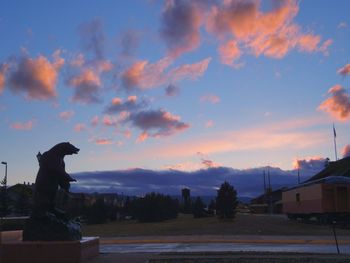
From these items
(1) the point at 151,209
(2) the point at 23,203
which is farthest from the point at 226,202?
(2) the point at 23,203

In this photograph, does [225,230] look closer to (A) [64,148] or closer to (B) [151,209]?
(A) [64,148]

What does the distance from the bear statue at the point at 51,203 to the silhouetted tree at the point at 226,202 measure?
119ft

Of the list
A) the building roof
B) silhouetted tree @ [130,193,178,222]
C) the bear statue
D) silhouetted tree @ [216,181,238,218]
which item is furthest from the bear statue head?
the building roof

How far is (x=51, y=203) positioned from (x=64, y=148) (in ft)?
5.03

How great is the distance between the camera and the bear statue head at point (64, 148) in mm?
15945

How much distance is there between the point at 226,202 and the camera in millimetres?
51719

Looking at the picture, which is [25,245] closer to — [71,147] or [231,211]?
[71,147]

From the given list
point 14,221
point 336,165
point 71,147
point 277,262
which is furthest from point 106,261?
point 336,165

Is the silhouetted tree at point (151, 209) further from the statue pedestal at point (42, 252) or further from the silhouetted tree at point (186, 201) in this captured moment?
the statue pedestal at point (42, 252)

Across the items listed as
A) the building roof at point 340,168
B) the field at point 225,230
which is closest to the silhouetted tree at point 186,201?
the building roof at point 340,168

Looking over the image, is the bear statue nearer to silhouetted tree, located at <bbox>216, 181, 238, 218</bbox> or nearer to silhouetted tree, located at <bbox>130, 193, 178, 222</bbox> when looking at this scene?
silhouetted tree, located at <bbox>216, 181, 238, 218</bbox>

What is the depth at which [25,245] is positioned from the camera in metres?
14.5

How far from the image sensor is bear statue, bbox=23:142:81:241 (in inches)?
590

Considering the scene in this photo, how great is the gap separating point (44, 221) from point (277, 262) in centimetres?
640
